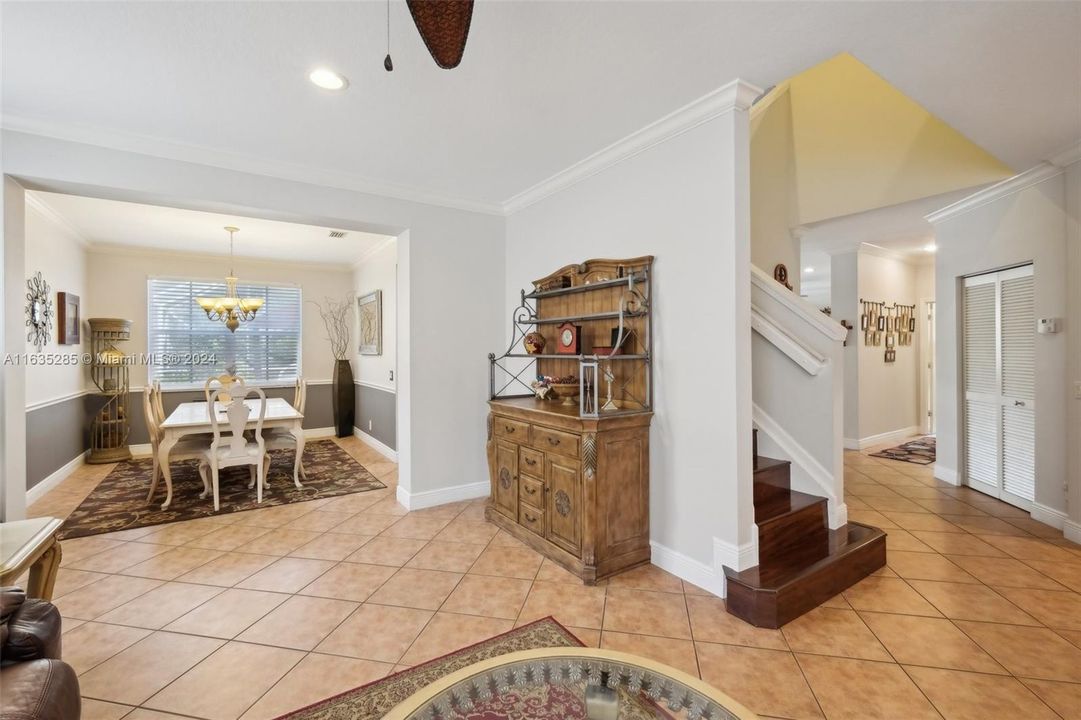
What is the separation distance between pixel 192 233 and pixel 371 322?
2178mm

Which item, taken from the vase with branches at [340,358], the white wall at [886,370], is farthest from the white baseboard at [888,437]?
the vase with branches at [340,358]

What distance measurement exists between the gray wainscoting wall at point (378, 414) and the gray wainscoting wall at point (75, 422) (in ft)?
0.36

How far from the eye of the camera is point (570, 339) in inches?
130

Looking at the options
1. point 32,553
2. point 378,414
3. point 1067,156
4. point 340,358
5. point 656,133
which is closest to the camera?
point 32,553

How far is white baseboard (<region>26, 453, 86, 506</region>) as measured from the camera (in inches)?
160

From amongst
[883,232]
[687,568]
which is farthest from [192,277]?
[883,232]

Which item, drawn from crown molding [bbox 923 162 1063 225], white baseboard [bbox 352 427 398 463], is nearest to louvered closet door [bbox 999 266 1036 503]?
crown molding [bbox 923 162 1063 225]

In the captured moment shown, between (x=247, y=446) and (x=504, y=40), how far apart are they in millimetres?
4193

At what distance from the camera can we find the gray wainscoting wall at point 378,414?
5.69 m

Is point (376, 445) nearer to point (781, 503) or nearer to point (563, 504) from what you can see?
point (563, 504)

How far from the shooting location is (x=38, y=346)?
4.19 meters

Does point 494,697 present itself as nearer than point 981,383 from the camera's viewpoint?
Yes

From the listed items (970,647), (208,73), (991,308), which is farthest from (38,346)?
(991,308)

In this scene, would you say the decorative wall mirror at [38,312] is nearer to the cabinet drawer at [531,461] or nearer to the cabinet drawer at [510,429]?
the cabinet drawer at [510,429]
